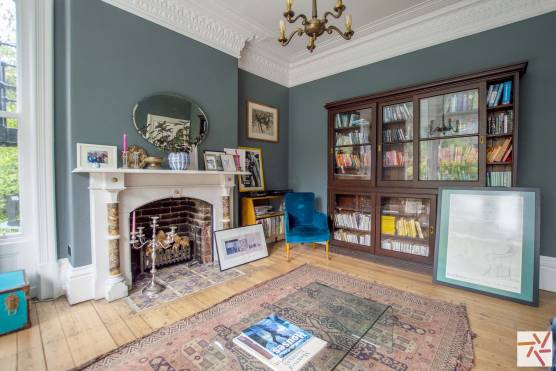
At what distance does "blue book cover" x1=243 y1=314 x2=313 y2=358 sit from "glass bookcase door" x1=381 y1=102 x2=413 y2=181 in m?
2.43

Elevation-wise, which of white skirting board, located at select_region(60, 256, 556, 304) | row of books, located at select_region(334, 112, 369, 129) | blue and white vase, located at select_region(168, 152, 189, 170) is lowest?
white skirting board, located at select_region(60, 256, 556, 304)

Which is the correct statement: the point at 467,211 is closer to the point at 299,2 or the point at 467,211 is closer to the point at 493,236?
the point at 493,236

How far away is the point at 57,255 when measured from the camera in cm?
233

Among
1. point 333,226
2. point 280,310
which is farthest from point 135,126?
point 333,226

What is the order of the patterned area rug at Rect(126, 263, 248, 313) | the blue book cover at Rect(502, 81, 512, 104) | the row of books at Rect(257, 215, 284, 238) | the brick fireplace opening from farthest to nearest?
the row of books at Rect(257, 215, 284, 238), the brick fireplace opening, the blue book cover at Rect(502, 81, 512, 104), the patterned area rug at Rect(126, 263, 248, 313)

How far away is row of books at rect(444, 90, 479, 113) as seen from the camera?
264cm

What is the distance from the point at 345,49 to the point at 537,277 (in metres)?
3.51

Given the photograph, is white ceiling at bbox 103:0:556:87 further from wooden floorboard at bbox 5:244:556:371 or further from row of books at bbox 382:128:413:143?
wooden floorboard at bbox 5:244:556:371

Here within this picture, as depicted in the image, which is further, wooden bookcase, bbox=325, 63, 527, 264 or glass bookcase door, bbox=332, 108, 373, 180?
glass bookcase door, bbox=332, 108, 373, 180

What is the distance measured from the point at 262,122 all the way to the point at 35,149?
9.18 feet

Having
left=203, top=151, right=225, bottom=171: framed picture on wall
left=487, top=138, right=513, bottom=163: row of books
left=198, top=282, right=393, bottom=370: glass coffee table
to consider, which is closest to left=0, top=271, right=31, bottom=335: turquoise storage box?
left=198, top=282, right=393, bottom=370: glass coffee table

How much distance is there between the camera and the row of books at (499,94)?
2.48 m

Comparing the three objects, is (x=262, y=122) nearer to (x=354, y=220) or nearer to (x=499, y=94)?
(x=354, y=220)

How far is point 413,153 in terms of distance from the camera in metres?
2.98
